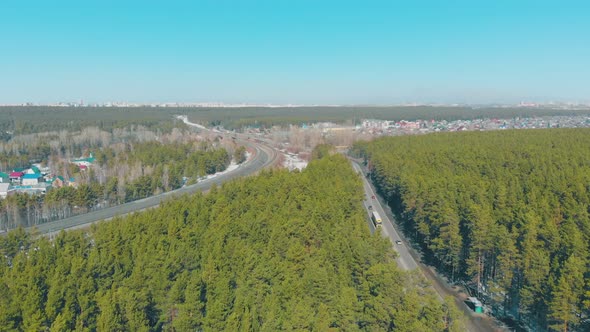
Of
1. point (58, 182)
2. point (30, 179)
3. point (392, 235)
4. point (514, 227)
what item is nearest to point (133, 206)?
point (58, 182)

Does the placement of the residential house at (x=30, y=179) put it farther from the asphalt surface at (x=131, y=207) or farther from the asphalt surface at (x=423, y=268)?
the asphalt surface at (x=423, y=268)

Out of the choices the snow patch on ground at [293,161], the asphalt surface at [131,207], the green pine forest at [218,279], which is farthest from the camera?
the snow patch on ground at [293,161]

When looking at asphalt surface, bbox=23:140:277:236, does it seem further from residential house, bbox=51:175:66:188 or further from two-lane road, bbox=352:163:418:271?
two-lane road, bbox=352:163:418:271

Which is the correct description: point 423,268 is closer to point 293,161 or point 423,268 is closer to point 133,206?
point 133,206

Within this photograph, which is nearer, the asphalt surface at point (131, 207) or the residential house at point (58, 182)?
the asphalt surface at point (131, 207)

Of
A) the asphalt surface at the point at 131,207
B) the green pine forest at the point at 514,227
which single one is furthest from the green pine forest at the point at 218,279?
the asphalt surface at the point at 131,207

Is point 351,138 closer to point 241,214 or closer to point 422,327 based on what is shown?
point 241,214
